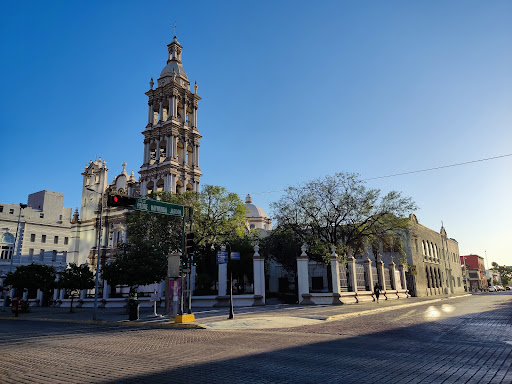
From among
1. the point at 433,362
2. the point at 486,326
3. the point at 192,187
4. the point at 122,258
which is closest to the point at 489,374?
the point at 433,362

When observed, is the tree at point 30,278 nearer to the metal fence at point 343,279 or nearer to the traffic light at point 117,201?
the traffic light at point 117,201

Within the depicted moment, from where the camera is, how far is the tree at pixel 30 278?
34750 millimetres

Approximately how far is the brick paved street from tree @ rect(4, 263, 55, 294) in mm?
26076

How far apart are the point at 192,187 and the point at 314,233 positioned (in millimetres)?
23864

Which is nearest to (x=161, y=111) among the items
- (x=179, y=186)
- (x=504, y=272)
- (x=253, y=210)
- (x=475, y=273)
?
(x=179, y=186)

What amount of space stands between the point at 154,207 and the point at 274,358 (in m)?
11.3

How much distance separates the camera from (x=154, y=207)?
58.0 feet

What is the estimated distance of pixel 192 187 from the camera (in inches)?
2090

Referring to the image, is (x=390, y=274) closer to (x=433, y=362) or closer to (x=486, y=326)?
(x=486, y=326)

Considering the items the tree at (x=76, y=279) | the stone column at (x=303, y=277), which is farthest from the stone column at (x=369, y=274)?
the tree at (x=76, y=279)

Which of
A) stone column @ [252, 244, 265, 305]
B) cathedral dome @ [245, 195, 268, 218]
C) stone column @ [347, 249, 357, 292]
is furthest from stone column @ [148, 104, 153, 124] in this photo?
stone column @ [347, 249, 357, 292]

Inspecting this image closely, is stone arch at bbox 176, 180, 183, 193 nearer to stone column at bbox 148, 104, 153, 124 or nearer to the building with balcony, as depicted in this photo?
stone column at bbox 148, 104, 153, 124

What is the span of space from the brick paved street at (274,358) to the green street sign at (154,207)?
6.30 m

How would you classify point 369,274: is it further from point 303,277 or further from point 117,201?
point 117,201
